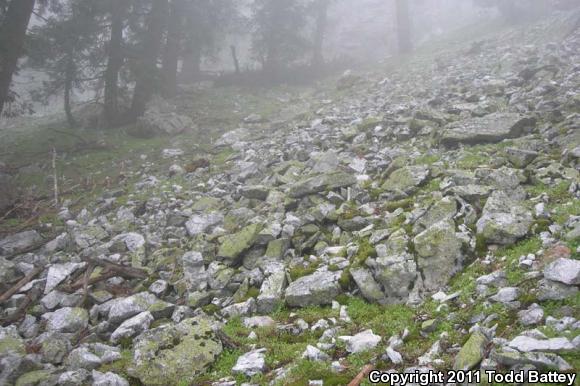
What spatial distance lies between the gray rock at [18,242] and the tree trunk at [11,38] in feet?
22.5

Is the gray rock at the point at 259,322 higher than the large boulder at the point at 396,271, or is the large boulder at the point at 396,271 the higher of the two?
the large boulder at the point at 396,271

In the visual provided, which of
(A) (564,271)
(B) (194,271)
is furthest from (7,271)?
(A) (564,271)

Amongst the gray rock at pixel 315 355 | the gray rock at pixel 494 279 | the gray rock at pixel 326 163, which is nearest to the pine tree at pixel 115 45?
the gray rock at pixel 326 163

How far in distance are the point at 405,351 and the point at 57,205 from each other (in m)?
11.4

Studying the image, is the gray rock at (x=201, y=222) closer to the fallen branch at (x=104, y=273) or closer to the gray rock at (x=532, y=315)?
the fallen branch at (x=104, y=273)

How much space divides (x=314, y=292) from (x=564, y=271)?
333 cm

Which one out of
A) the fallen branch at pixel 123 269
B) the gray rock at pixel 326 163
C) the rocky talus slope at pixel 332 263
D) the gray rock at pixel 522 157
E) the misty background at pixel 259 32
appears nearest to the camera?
the rocky talus slope at pixel 332 263

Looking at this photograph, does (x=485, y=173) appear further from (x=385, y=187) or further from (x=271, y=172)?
(x=271, y=172)

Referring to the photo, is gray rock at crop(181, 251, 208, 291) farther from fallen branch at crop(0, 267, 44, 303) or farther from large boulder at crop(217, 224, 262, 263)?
fallen branch at crop(0, 267, 44, 303)

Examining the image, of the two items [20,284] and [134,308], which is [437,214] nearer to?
[134,308]

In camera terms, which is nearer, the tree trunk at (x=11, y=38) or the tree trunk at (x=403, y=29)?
the tree trunk at (x=11, y=38)

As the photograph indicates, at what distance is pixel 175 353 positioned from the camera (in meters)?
6.07

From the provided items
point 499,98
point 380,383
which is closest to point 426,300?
point 380,383

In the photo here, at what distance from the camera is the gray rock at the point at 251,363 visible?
5609 mm
